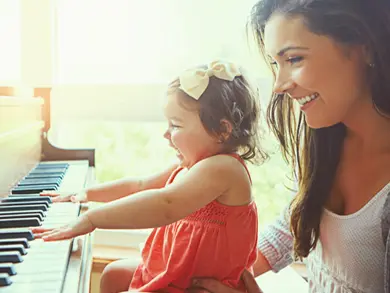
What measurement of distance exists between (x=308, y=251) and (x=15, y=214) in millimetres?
637

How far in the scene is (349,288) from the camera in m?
1.05

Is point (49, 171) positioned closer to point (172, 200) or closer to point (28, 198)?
point (28, 198)

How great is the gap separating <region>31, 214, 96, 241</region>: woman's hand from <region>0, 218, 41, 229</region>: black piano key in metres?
0.05

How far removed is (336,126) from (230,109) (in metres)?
0.24

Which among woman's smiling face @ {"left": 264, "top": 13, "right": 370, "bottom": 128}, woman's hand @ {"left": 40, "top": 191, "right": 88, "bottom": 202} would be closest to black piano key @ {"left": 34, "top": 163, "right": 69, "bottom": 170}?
woman's hand @ {"left": 40, "top": 191, "right": 88, "bottom": 202}

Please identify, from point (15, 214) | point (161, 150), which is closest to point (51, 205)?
point (15, 214)

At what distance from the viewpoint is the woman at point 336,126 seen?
36.6 inches

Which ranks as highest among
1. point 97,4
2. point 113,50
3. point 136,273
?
point 97,4

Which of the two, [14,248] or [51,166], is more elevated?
[14,248]

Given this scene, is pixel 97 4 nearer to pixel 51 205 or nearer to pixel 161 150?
pixel 161 150

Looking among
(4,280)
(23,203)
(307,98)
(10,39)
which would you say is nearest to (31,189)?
(23,203)

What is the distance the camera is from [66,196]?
50.6 inches

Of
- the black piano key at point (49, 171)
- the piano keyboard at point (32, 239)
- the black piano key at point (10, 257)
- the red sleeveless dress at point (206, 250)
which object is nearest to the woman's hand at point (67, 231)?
the piano keyboard at point (32, 239)

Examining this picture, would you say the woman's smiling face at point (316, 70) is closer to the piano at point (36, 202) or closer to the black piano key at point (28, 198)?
the piano at point (36, 202)
